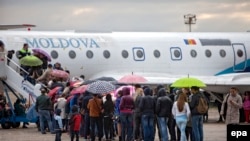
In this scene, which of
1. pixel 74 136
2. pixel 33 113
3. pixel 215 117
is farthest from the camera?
pixel 215 117

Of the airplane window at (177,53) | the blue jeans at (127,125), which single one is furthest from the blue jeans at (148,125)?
the airplane window at (177,53)

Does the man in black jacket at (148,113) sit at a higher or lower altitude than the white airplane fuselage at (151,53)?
lower

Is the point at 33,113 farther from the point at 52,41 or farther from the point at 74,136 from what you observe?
the point at 52,41

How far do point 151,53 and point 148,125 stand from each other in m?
16.8

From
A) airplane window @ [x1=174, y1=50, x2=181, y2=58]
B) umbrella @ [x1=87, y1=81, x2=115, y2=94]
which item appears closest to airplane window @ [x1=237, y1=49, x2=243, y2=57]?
airplane window @ [x1=174, y1=50, x2=181, y2=58]

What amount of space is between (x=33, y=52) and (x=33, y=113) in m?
6.88

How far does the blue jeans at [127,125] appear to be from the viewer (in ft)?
81.5

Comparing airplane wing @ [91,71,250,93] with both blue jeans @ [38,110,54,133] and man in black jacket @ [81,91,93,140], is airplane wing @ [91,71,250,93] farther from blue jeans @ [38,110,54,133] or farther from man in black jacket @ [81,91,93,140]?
man in black jacket @ [81,91,93,140]

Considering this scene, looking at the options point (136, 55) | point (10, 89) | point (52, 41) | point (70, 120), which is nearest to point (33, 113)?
point (10, 89)

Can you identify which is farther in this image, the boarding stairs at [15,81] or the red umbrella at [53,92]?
the boarding stairs at [15,81]

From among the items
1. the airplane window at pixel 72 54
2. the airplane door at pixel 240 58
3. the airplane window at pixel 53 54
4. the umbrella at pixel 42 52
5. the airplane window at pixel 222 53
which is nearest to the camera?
the umbrella at pixel 42 52

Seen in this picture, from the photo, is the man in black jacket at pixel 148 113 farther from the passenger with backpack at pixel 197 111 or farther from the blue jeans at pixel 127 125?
the passenger with backpack at pixel 197 111

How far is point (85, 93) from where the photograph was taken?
86.7 feet

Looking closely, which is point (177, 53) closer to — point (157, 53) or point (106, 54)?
point (157, 53)
